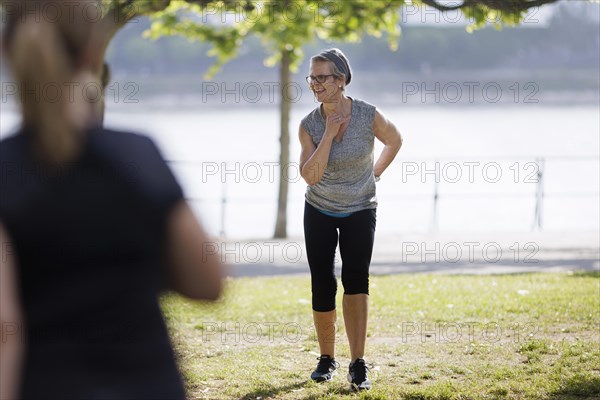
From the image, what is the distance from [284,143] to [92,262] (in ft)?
46.5

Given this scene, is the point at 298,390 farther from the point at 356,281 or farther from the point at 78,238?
the point at 78,238

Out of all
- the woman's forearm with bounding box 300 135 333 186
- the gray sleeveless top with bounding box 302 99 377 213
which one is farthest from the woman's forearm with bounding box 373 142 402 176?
the woman's forearm with bounding box 300 135 333 186

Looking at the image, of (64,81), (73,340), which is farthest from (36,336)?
(64,81)

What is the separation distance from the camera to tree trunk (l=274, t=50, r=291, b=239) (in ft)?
51.4

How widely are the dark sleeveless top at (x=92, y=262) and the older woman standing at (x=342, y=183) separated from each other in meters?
3.29

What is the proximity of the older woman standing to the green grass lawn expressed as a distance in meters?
0.51

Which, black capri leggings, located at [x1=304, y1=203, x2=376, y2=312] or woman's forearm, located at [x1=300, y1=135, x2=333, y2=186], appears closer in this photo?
woman's forearm, located at [x1=300, y1=135, x2=333, y2=186]

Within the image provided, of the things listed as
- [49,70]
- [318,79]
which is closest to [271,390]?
[318,79]

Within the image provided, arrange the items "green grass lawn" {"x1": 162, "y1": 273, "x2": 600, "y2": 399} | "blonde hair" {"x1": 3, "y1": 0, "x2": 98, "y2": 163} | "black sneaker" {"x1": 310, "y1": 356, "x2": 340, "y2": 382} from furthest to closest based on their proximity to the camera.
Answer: "black sneaker" {"x1": 310, "y1": 356, "x2": 340, "y2": 382} → "green grass lawn" {"x1": 162, "y1": 273, "x2": 600, "y2": 399} → "blonde hair" {"x1": 3, "y1": 0, "x2": 98, "y2": 163}

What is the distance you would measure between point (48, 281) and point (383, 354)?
4.81 meters

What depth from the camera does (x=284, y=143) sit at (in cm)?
1609

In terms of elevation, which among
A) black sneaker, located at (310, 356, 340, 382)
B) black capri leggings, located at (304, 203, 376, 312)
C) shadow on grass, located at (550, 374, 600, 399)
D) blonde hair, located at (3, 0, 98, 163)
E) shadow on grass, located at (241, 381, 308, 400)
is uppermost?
blonde hair, located at (3, 0, 98, 163)

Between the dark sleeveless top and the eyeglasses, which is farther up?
the eyeglasses

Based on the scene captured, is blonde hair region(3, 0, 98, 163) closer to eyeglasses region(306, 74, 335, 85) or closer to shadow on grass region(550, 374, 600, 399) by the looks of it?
eyeglasses region(306, 74, 335, 85)
